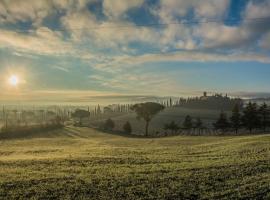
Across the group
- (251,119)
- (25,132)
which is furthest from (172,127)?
(25,132)

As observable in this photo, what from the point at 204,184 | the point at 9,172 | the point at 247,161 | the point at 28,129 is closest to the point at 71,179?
the point at 9,172

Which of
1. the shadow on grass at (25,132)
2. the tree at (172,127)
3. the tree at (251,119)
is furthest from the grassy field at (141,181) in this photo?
the tree at (172,127)

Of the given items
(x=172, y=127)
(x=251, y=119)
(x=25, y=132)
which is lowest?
(x=172, y=127)

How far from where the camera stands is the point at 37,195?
19641 mm

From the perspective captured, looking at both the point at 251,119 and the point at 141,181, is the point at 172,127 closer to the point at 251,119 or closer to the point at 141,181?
the point at 251,119

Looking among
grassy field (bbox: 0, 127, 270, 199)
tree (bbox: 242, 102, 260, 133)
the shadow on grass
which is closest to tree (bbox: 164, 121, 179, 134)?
tree (bbox: 242, 102, 260, 133)

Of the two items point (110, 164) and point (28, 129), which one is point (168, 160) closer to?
point (110, 164)

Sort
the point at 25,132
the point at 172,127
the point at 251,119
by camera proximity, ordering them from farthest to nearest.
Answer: the point at 172,127
the point at 251,119
the point at 25,132

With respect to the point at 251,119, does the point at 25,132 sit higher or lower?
lower

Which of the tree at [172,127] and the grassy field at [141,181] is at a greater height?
the grassy field at [141,181]

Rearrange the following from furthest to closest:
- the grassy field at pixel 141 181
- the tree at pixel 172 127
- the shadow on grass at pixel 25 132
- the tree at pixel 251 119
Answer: the tree at pixel 172 127
the tree at pixel 251 119
the shadow on grass at pixel 25 132
the grassy field at pixel 141 181

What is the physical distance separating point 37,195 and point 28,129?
8529 centimetres

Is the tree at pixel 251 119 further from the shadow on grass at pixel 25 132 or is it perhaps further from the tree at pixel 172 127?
the shadow on grass at pixel 25 132

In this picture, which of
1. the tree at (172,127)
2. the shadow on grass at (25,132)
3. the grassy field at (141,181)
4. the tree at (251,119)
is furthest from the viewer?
the tree at (172,127)
